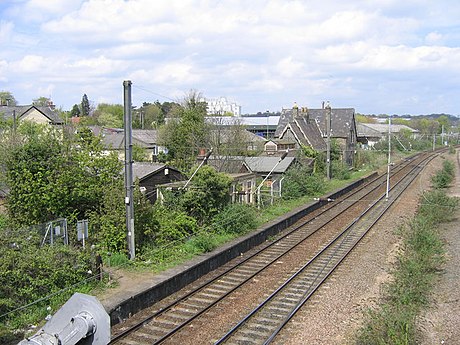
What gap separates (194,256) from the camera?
16.4 meters

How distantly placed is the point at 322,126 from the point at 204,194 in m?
41.0

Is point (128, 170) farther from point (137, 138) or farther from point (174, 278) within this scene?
point (137, 138)

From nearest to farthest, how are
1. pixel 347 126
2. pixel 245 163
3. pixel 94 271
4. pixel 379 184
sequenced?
pixel 94 271 → pixel 245 163 → pixel 379 184 → pixel 347 126

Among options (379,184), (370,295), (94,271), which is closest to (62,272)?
(94,271)

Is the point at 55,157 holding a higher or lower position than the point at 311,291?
higher

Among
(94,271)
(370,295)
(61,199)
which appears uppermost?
(61,199)

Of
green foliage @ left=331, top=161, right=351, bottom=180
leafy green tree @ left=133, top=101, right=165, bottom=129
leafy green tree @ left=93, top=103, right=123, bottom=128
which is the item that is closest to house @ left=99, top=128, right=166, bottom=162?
Result: green foliage @ left=331, top=161, right=351, bottom=180

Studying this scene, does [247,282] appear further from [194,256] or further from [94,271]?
[94,271]

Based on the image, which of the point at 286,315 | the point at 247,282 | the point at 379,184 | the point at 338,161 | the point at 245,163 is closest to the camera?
the point at 286,315

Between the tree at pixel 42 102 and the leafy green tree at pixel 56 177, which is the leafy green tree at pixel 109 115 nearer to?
the tree at pixel 42 102

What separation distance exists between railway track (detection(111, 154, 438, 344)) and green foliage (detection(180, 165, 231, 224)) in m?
3.00

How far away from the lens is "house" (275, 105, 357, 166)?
168 feet

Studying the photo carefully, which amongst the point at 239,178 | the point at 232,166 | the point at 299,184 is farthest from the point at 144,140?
the point at 239,178

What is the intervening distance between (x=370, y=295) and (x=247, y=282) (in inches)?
149
